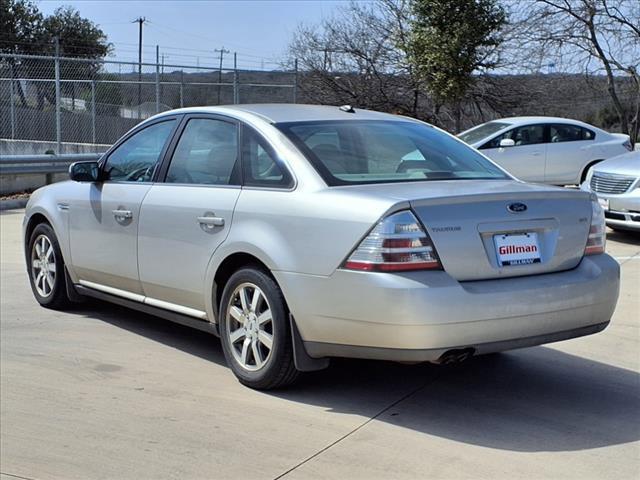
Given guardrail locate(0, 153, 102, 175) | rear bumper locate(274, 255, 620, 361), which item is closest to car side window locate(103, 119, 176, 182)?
rear bumper locate(274, 255, 620, 361)

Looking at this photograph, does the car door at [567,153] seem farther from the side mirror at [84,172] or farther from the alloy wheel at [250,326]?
the alloy wheel at [250,326]

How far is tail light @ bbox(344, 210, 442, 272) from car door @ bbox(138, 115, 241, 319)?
1121 mm

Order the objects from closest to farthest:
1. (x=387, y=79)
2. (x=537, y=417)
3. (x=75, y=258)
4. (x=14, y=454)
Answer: (x=14, y=454)
(x=537, y=417)
(x=75, y=258)
(x=387, y=79)

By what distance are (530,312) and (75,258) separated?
3.58 meters

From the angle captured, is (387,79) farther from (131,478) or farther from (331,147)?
(131,478)

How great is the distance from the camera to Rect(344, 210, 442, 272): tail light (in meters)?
4.20

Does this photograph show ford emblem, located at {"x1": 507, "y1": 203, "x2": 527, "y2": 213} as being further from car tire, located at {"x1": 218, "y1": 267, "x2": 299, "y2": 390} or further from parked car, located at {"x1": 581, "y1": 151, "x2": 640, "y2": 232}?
parked car, located at {"x1": 581, "y1": 151, "x2": 640, "y2": 232}

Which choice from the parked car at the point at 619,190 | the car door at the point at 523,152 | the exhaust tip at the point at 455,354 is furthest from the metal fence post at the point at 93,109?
the exhaust tip at the point at 455,354

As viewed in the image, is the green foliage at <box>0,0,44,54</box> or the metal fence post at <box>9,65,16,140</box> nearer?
the metal fence post at <box>9,65,16,140</box>

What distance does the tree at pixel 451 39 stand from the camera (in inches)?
761

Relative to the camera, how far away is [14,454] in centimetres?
414

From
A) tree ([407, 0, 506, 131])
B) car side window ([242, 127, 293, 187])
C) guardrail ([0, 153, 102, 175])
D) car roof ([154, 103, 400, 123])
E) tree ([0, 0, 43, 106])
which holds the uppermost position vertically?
tree ([0, 0, 43, 106])

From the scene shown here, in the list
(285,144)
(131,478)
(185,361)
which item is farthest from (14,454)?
(285,144)

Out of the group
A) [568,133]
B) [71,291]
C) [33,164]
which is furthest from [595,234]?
[33,164]
